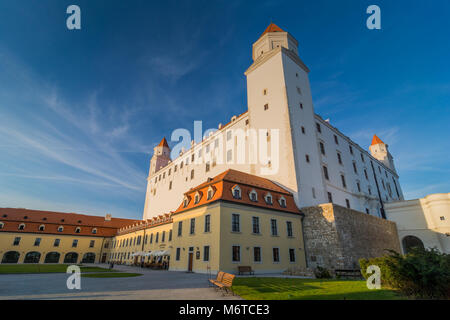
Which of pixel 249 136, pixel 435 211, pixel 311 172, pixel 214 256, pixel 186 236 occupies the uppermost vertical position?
pixel 249 136

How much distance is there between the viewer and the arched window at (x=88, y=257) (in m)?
51.4

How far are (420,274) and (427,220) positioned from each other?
121 ft

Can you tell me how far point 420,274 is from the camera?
8820mm

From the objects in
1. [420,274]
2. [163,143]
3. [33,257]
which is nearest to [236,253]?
[420,274]

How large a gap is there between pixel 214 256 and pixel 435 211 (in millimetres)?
36336

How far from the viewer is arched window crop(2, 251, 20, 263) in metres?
44.7

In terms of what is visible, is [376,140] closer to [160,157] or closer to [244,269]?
[244,269]

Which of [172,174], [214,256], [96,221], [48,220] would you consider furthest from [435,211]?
[48,220]

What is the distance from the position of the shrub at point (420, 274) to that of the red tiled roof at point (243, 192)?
552 inches

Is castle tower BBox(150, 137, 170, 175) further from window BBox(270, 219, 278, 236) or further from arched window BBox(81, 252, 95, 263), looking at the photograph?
window BBox(270, 219, 278, 236)

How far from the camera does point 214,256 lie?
67.6ft
